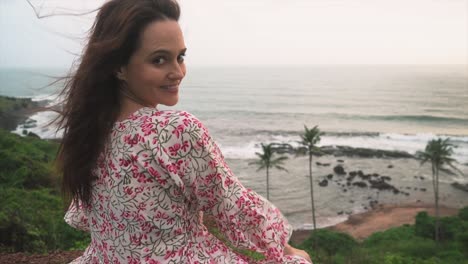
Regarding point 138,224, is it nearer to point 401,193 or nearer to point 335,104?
point 401,193

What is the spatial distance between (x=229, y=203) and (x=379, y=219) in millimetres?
27908

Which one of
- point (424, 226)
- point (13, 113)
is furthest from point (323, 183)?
point (13, 113)

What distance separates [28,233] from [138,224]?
526cm

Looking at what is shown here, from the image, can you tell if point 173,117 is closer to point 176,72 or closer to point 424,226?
point 176,72

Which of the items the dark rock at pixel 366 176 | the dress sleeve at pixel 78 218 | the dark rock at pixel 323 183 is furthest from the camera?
the dark rock at pixel 366 176

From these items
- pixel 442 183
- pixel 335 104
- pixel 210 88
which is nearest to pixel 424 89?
pixel 335 104

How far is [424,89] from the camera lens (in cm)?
8044

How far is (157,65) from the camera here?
4.94 ft

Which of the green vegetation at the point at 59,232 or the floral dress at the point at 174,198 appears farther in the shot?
the green vegetation at the point at 59,232

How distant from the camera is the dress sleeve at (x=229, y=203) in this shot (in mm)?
1374

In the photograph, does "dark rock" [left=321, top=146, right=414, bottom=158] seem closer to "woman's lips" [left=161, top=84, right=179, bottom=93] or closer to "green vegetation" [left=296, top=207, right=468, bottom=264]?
"green vegetation" [left=296, top=207, right=468, bottom=264]

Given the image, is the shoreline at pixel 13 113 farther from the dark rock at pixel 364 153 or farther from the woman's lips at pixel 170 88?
the woman's lips at pixel 170 88

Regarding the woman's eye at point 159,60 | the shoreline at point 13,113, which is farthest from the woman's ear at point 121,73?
the shoreline at point 13,113

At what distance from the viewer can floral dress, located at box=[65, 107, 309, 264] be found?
137cm
